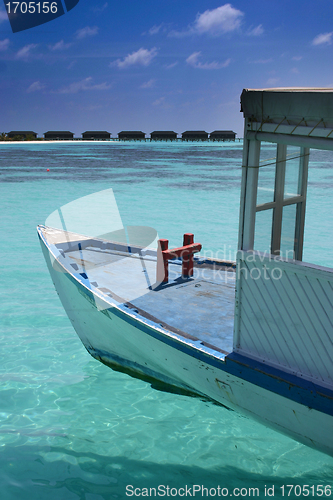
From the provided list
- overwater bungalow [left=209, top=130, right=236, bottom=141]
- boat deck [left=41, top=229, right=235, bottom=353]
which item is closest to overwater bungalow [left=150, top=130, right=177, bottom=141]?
overwater bungalow [left=209, top=130, right=236, bottom=141]

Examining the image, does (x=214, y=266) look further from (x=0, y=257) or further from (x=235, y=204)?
(x=235, y=204)

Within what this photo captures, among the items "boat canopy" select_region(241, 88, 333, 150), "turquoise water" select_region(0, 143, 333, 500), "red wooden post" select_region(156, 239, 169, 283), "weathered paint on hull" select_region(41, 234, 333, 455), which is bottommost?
"turquoise water" select_region(0, 143, 333, 500)

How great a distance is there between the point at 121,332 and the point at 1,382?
7.15ft

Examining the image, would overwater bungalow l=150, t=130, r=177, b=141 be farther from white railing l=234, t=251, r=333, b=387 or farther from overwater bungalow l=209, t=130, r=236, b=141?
white railing l=234, t=251, r=333, b=387

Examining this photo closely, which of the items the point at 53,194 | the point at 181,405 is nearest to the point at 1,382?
the point at 181,405

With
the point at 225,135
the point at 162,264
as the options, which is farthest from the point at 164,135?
the point at 162,264

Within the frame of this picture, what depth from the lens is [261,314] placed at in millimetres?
4020

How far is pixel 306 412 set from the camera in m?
3.90

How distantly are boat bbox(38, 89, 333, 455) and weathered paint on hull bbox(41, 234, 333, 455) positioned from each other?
15 millimetres

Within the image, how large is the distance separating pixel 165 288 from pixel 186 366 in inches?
77.3

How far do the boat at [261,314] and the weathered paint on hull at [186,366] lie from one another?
0.05ft

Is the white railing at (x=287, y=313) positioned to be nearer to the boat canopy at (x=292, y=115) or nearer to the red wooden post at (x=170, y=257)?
the boat canopy at (x=292, y=115)

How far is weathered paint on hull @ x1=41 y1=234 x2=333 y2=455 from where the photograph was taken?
13.1ft

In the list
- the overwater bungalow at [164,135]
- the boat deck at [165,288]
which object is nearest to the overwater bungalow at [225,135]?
the overwater bungalow at [164,135]
